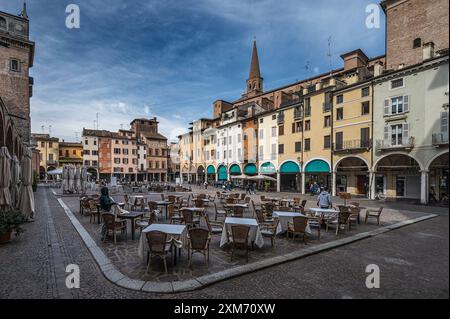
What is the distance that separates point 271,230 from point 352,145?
20625 mm

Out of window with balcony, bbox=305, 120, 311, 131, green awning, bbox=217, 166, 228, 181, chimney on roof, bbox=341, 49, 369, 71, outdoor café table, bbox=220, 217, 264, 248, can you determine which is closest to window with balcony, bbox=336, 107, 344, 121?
window with balcony, bbox=305, 120, 311, 131

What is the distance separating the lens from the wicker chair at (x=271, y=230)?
26.2ft

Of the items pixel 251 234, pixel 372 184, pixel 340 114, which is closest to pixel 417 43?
pixel 340 114

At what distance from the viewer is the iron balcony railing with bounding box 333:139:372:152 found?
24.4 m

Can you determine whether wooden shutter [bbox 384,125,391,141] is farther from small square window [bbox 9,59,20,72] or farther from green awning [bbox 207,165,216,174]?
small square window [bbox 9,59,20,72]

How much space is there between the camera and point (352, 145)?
84.5 feet

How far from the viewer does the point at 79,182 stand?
2542 centimetres

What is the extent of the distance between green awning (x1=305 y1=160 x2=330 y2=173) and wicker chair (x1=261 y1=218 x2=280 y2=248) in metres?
21.6

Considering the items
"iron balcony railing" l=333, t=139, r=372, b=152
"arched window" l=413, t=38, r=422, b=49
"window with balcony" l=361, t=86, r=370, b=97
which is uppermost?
"arched window" l=413, t=38, r=422, b=49

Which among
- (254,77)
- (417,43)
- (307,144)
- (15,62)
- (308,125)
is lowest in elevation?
(307,144)

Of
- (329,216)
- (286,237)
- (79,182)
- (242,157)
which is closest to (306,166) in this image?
(242,157)

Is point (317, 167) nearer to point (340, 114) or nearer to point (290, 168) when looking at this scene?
point (290, 168)

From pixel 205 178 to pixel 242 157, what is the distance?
43.8 feet
